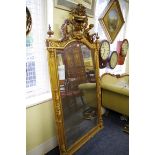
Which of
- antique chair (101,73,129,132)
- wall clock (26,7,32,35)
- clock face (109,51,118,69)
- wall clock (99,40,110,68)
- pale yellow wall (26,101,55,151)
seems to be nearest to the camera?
wall clock (26,7,32,35)

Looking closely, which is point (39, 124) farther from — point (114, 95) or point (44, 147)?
point (114, 95)

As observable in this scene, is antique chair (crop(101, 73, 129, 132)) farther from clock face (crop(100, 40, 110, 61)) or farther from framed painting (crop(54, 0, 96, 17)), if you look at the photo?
framed painting (crop(54, 0, 96, 17))

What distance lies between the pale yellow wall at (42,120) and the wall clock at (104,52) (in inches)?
40.6

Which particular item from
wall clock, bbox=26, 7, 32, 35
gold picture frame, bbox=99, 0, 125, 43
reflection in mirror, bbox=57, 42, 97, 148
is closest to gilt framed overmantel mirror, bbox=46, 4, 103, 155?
reflection in mirror, bbox=57, 42, 97, 148

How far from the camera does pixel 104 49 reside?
3367mm

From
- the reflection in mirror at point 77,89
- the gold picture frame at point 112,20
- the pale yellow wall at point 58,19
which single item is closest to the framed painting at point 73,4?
the pale yellow wall at point 58,19

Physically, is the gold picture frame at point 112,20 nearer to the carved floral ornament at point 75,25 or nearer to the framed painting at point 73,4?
the framed painting at point 73,4

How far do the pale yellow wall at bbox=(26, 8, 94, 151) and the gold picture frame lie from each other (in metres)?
1.11

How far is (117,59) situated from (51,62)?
2.18 meters

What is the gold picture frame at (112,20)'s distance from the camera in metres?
3.37

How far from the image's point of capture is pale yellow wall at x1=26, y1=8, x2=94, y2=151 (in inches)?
85.3
